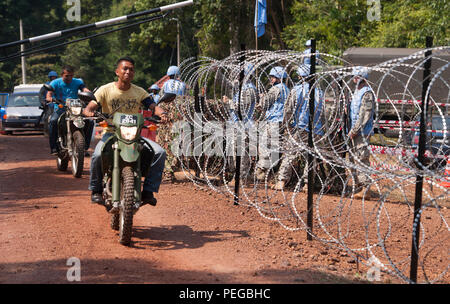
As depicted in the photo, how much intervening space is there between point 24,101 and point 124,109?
1739cm

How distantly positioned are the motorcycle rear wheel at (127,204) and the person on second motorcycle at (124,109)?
1.80ft

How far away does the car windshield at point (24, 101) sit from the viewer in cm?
2281

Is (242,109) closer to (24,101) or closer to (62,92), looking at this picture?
(62,92)

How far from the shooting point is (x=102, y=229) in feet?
23.4

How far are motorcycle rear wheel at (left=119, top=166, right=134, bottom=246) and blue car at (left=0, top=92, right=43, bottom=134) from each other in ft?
53.4

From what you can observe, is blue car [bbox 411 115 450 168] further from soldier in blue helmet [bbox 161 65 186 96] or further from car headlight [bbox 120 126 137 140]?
soldier in blue helmet [bbox 161 65 186 96]

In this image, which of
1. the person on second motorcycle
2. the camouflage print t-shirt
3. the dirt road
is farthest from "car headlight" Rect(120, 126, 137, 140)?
the dirt road

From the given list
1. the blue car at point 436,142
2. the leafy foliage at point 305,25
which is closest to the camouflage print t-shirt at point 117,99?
the leafy foliage at point 305,25

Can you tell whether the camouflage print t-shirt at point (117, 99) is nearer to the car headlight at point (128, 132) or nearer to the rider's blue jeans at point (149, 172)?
the rider's blue jeans at point (149, 172)

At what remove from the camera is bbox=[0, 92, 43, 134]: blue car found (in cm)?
2206

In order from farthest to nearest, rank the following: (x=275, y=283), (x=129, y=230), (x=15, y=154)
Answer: (x=15, y=154)
(x=129, y=230)
(x=275, y=283)

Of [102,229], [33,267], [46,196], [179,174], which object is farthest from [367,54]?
[33,267]

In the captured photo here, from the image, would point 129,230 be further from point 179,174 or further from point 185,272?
point 179,174

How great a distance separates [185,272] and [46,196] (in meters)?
4.51
